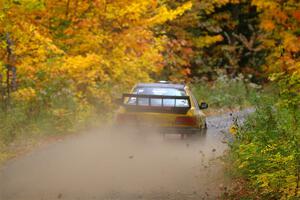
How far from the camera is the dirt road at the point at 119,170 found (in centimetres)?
1008

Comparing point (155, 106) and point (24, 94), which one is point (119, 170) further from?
point (24, 94)

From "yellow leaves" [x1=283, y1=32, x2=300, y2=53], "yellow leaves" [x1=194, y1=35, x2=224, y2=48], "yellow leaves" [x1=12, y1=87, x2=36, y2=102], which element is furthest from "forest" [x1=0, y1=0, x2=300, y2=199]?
"yellow leaves" [x1=194, y1=35, x2=224, y2=48]

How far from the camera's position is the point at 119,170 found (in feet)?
39.9

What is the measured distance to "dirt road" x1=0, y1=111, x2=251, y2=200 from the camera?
10078 mm

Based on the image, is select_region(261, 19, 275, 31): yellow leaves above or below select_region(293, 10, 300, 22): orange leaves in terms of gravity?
below

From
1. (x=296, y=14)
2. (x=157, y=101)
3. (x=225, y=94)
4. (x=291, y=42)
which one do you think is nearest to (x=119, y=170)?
(x=157, y=101)

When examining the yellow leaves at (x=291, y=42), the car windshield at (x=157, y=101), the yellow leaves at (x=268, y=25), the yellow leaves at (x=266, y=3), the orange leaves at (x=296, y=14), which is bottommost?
the car windshield at (x=157, y=101)

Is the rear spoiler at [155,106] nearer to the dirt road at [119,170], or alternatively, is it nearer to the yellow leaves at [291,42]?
the dirt road at [119,170]

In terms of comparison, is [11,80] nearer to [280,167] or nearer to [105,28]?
[105,28]

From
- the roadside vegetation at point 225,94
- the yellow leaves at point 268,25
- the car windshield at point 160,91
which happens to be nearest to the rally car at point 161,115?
the car windshield at point 160,91

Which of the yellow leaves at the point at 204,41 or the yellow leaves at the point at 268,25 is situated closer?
the yellow leaves at the point at 268,25

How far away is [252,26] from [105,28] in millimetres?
18134

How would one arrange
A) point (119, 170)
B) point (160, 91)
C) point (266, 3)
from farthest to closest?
point (266, 3)
point (160, 91)
point (119, 170)

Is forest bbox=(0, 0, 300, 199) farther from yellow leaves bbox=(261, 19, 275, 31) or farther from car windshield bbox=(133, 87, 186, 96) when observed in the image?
yellow leaves bbox=(261, 19, 275, 31)
